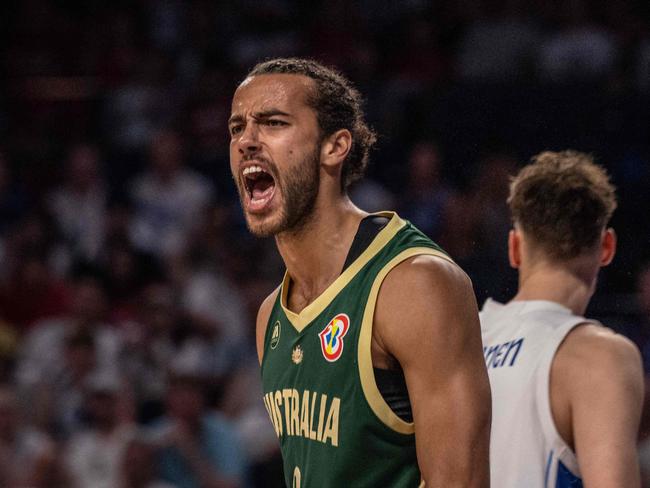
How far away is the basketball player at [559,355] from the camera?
2.86 meters

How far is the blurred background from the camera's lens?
645cm

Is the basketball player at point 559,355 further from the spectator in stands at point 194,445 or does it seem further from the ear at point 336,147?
the spectator in stands at point 194,445

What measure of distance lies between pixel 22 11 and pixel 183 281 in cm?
378

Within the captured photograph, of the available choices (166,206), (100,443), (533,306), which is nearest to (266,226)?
(533,306)

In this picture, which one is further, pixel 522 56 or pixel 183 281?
pixel 522 56

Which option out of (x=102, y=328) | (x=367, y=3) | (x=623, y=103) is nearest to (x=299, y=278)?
(x=102, y=328)

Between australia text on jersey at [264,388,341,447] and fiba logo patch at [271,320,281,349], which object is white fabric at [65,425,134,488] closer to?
fiba logo patch at [271,320,281,349]

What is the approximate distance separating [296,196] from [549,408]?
84 centimetres

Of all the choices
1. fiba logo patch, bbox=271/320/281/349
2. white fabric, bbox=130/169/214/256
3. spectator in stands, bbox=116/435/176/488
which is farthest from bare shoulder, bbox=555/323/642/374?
white fabric, bbox=130/169/214/256

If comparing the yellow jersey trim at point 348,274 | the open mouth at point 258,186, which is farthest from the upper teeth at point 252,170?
the yellow jersey trim at point 348,274

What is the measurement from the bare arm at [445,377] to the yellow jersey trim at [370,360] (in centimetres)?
8

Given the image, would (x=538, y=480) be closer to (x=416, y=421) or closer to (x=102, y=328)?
(x=416, y=421)

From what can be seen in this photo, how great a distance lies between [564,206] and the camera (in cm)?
331

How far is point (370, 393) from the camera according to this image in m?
2.67
